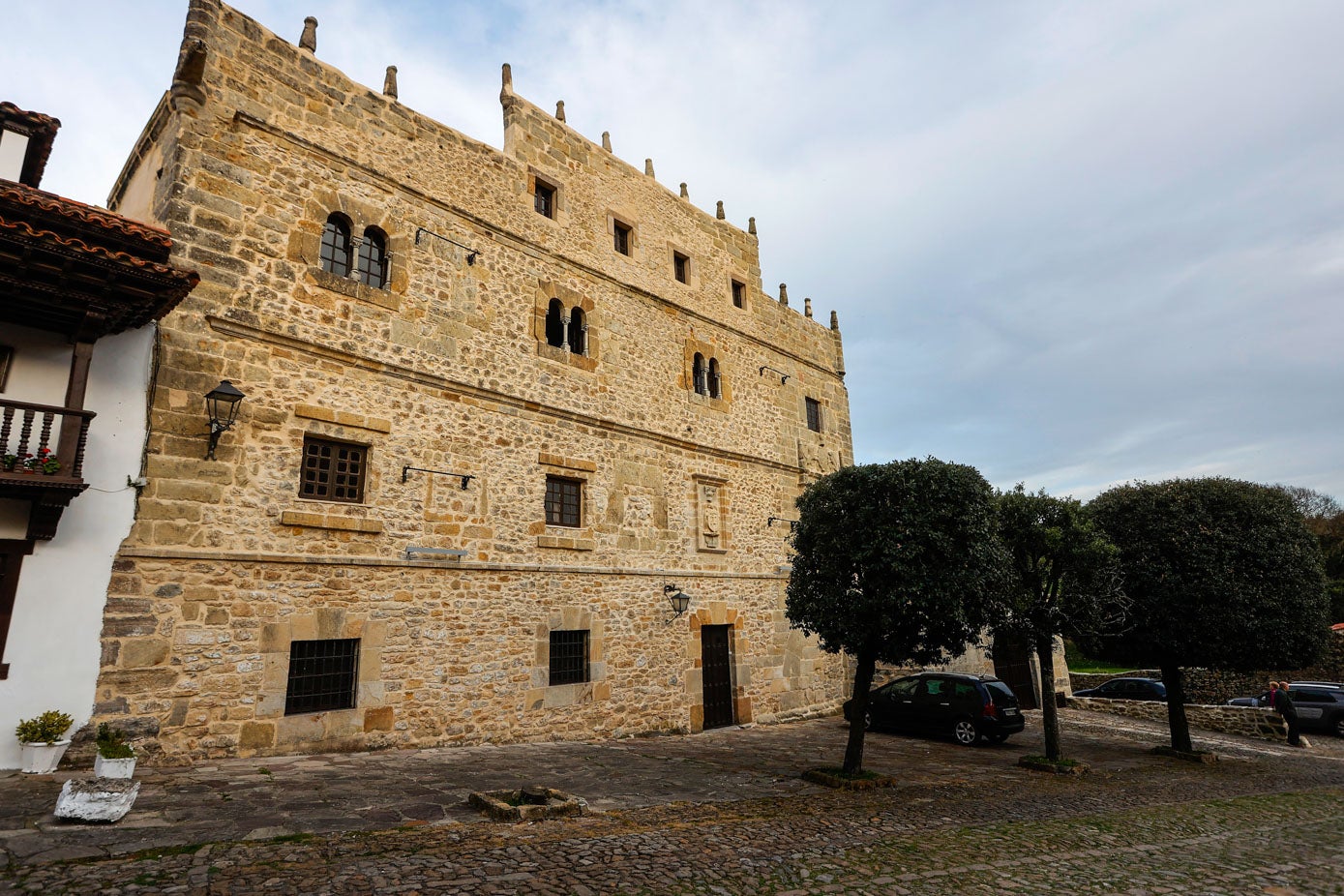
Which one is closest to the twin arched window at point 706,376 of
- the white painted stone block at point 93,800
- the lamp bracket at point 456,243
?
the lamp bracket at point 456,243

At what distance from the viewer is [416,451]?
422 inches

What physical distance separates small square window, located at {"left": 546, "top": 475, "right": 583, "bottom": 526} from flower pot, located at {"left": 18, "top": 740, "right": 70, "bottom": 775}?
6.93m

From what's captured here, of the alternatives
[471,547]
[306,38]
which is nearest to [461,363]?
[471,547]

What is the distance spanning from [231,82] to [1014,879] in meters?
13.1

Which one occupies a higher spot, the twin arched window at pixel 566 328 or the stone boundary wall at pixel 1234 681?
the twin arched window at pixel 566 328

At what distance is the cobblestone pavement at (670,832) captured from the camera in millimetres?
4902

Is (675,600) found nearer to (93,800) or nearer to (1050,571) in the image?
(1050,571)

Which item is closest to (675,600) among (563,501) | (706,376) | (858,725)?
(563,501)

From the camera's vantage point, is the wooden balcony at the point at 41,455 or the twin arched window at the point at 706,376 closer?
the wooden balcony at the point at 41,455

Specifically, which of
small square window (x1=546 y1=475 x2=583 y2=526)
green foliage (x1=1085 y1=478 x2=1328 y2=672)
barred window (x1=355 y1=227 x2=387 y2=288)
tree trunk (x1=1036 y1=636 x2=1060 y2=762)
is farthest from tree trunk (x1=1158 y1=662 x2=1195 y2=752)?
barred window (x1=355 y1=227 x2=387 y2=288)

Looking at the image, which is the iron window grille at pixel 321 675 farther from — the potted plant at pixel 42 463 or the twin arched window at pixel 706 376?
the twin arched window at pixel 706 376

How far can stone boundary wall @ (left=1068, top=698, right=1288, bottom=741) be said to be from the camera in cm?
1661

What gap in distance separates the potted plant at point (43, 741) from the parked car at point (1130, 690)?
24.1 m

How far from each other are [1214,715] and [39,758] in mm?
23498
